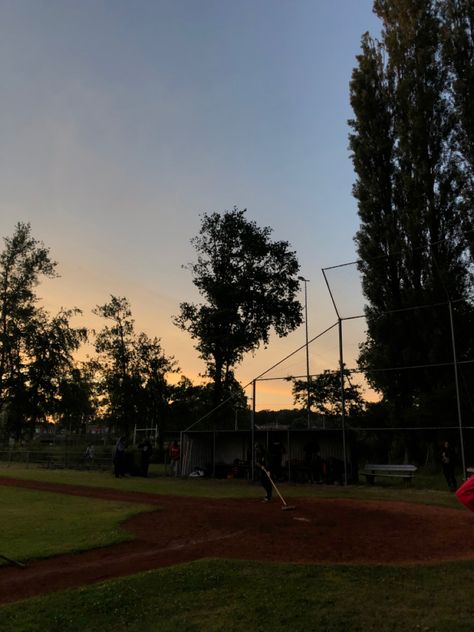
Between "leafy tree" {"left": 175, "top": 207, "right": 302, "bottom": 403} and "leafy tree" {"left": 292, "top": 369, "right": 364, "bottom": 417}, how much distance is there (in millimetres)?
8220

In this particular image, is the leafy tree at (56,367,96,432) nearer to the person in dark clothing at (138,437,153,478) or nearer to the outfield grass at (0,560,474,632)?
the person in dark clothing at (138,437,153,478)

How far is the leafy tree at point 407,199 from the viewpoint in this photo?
24438 millimetres

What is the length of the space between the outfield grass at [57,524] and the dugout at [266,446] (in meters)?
10.1

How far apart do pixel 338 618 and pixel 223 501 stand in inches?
406

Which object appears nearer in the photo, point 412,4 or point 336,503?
point 336,503

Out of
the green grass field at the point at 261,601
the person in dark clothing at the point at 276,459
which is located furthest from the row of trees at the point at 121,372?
the green grass field at the point at 261,601

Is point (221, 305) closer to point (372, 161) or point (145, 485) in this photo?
point (372, 161)

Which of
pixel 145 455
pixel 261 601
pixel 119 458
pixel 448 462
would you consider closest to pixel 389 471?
pixel 448 462

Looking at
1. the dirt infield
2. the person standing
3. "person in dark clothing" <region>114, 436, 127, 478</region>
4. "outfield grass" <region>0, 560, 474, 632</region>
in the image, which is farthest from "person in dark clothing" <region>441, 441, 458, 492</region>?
"person in dark clothing" <region>114, 436, 127, 478</region>

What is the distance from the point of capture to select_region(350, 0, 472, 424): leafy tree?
24.4 m

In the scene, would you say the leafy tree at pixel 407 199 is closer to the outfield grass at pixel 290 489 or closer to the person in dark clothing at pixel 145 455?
the outfield grass at pixel 290 489

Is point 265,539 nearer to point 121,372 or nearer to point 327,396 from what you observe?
point 327,396

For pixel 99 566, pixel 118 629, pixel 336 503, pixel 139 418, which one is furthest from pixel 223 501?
pixel 139 418

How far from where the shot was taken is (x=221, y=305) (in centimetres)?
3816
